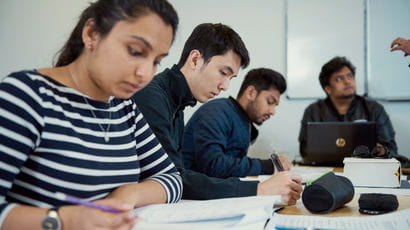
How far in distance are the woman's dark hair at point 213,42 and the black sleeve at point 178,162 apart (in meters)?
0.26

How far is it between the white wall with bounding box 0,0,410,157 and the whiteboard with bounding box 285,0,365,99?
0.23ft

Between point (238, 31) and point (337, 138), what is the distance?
4.45ft

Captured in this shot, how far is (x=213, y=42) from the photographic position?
146cm

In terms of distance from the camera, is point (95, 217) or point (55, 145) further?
point (55, 145)

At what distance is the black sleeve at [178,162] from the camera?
1069 mm

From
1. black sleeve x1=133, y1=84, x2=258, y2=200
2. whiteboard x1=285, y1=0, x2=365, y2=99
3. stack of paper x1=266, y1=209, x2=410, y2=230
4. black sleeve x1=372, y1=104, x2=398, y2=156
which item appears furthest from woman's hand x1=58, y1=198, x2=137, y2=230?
whiteboard x1=285, y1=0, x2=365, y2=99

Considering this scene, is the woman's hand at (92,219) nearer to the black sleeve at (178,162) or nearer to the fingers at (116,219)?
the fingers at (116,219)

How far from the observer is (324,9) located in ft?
9.49

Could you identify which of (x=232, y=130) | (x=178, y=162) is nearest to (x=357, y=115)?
(x=232, y=130)

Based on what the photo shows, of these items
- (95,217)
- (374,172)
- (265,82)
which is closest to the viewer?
(95,217)

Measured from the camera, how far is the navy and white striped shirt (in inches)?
26.1

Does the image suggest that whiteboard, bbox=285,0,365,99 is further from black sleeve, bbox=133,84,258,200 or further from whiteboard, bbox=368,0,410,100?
black sleeve, bbox=133,84,258,200

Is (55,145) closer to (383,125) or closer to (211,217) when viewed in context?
(211,217)

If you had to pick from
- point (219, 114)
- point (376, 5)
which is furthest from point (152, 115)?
point (376, 5)
